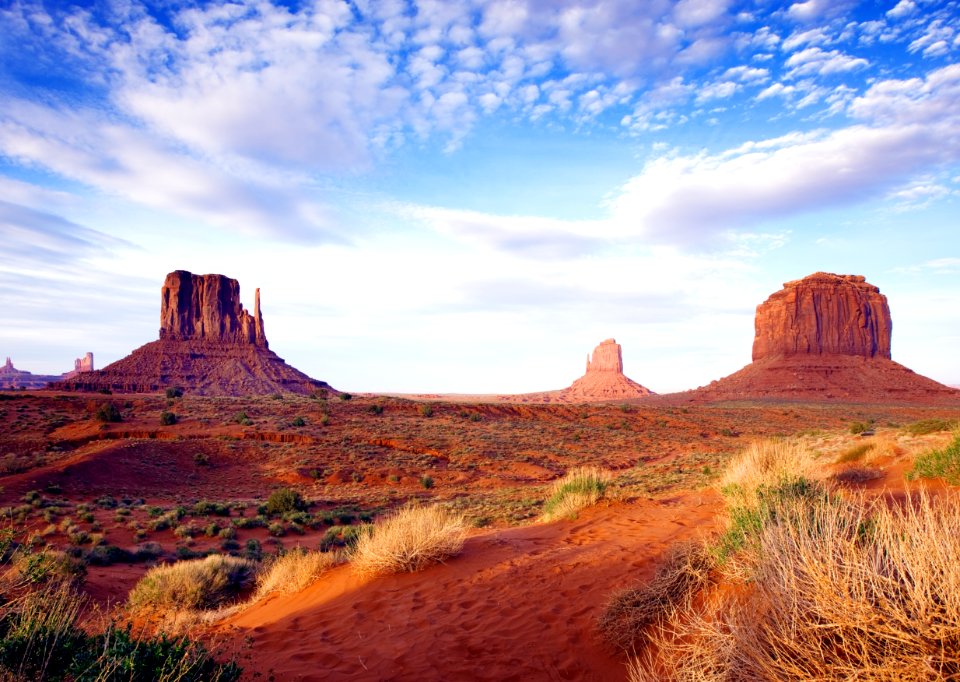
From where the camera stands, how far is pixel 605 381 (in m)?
144

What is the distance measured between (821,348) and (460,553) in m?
104

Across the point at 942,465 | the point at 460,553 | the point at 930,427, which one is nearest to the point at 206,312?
the point at 460,553

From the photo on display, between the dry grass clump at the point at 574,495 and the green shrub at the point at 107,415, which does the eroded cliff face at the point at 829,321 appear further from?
the green shrub at the point at 107,415

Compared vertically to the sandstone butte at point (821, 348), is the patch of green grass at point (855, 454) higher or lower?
lower

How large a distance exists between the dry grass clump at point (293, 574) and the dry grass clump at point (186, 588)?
1.92 ft

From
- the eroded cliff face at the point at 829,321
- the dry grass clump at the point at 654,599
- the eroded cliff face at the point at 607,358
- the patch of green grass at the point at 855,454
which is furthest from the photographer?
the eroded cliff face at the point at 607,358

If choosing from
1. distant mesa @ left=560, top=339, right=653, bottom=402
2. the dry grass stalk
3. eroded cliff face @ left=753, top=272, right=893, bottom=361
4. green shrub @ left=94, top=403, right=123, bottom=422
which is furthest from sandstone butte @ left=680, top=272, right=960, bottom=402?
green shrub @ left=94, top=403, right=123, bottom=422

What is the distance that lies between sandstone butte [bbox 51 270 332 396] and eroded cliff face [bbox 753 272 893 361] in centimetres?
8084

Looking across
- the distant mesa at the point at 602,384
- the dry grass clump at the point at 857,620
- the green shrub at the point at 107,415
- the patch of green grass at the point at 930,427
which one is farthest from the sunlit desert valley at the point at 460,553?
the distant mesa at the point at 602,384

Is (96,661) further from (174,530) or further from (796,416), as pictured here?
(796,416)

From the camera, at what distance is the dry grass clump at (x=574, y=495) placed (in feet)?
39.5

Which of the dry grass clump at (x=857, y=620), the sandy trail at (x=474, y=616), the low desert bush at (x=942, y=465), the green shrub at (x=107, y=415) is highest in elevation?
the green shrub at (x=107, y=415)

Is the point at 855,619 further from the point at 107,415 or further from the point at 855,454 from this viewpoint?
the point at 107,415

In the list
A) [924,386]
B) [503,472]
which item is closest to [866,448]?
[503,472]
